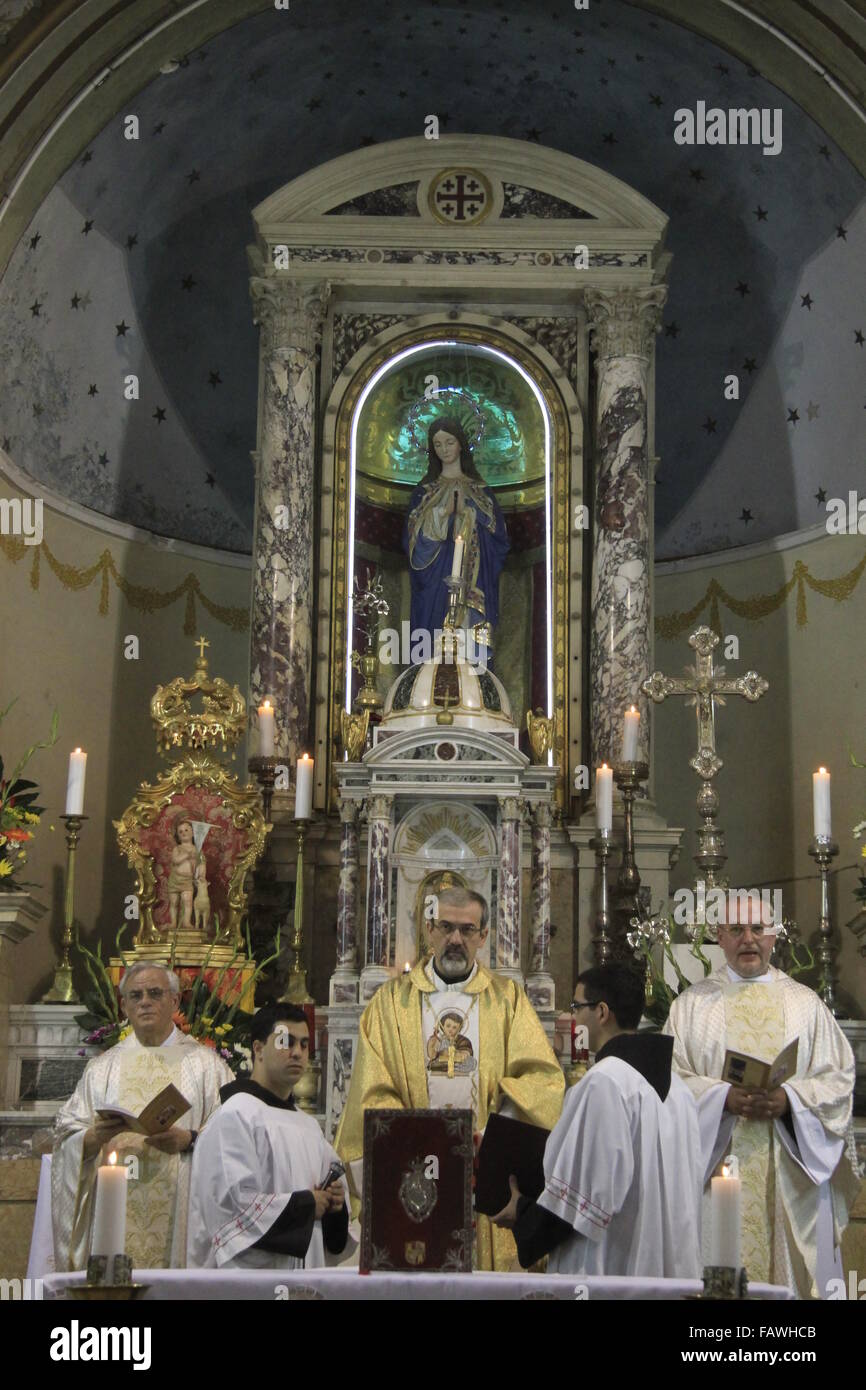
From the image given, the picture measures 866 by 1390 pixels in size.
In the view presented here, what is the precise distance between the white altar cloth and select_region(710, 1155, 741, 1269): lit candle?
0.24 m

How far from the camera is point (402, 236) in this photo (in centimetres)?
1345

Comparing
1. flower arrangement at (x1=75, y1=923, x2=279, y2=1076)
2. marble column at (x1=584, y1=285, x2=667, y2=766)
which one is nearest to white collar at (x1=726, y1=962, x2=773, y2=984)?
flower arrangement at (x1=75, y1=923, x2=279, y2=1076)

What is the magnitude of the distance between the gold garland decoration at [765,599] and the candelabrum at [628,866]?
2.73 m

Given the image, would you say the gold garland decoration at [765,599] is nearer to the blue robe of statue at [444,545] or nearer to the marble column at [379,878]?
the blue robe of statue at [444,545]

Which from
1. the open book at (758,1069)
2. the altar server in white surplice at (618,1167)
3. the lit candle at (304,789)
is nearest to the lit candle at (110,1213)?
the altar server in white surplice at (618,1167)

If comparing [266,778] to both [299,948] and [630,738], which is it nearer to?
[299,948]

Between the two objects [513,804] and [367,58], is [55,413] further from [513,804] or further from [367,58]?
[513,804]

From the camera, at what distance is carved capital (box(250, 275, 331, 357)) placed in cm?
1325

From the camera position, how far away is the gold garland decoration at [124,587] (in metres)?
13.1

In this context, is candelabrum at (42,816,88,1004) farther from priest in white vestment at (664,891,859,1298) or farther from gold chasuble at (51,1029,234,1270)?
priest in white vestment at (664,891,859,1298)

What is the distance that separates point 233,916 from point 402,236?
16.9 feet

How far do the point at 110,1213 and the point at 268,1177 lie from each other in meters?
1.09

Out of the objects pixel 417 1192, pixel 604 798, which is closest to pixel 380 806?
pixel 604 798
